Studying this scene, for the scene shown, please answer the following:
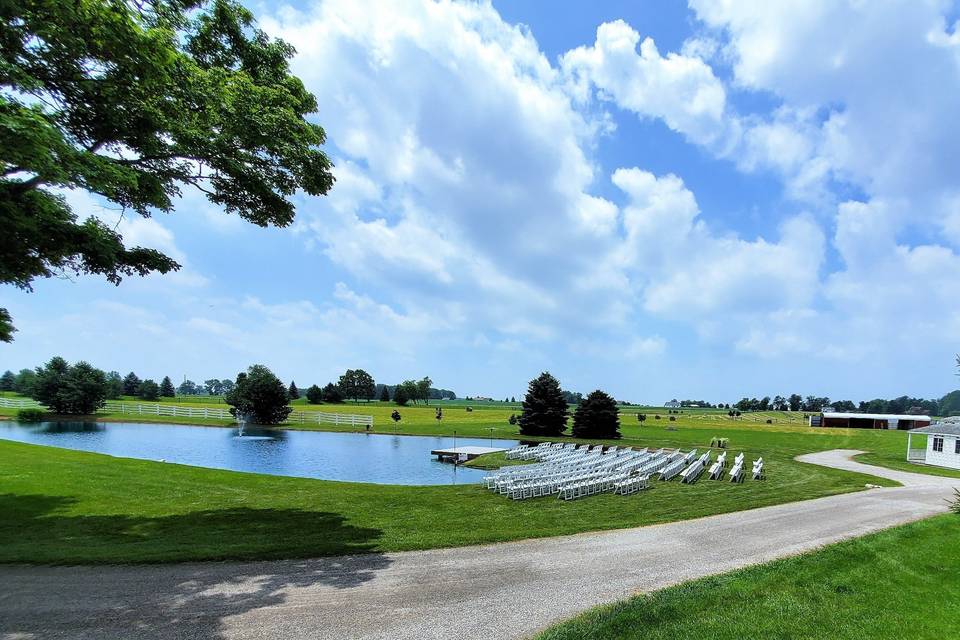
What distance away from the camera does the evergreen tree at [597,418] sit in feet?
145

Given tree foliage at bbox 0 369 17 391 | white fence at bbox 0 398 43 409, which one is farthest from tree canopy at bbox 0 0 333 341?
tree foliage at bbox 0 369 17 391

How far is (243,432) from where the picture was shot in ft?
170

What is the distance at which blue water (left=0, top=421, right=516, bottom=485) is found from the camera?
2655 centimetres

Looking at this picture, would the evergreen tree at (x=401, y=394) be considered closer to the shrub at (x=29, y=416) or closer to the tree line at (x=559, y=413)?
the shrub at (x=29, y=416)

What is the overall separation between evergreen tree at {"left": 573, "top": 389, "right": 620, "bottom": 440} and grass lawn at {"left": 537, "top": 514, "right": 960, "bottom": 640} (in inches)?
1388

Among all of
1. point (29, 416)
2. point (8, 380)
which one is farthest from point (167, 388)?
point (29, 416)

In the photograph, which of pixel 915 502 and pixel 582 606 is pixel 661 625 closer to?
pixel 582 606

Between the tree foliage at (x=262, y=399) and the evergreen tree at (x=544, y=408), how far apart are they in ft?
107

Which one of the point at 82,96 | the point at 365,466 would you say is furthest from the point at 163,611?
the point at 365,466

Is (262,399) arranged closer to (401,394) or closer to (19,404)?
(19,404)

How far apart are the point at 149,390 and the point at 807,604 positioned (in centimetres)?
14815

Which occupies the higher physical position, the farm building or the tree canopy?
the tree canopy

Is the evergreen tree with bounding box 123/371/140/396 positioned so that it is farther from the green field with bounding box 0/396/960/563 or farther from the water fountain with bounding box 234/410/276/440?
the green field with bounding box 0/396/960/563

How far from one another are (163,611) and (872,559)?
11.7m
